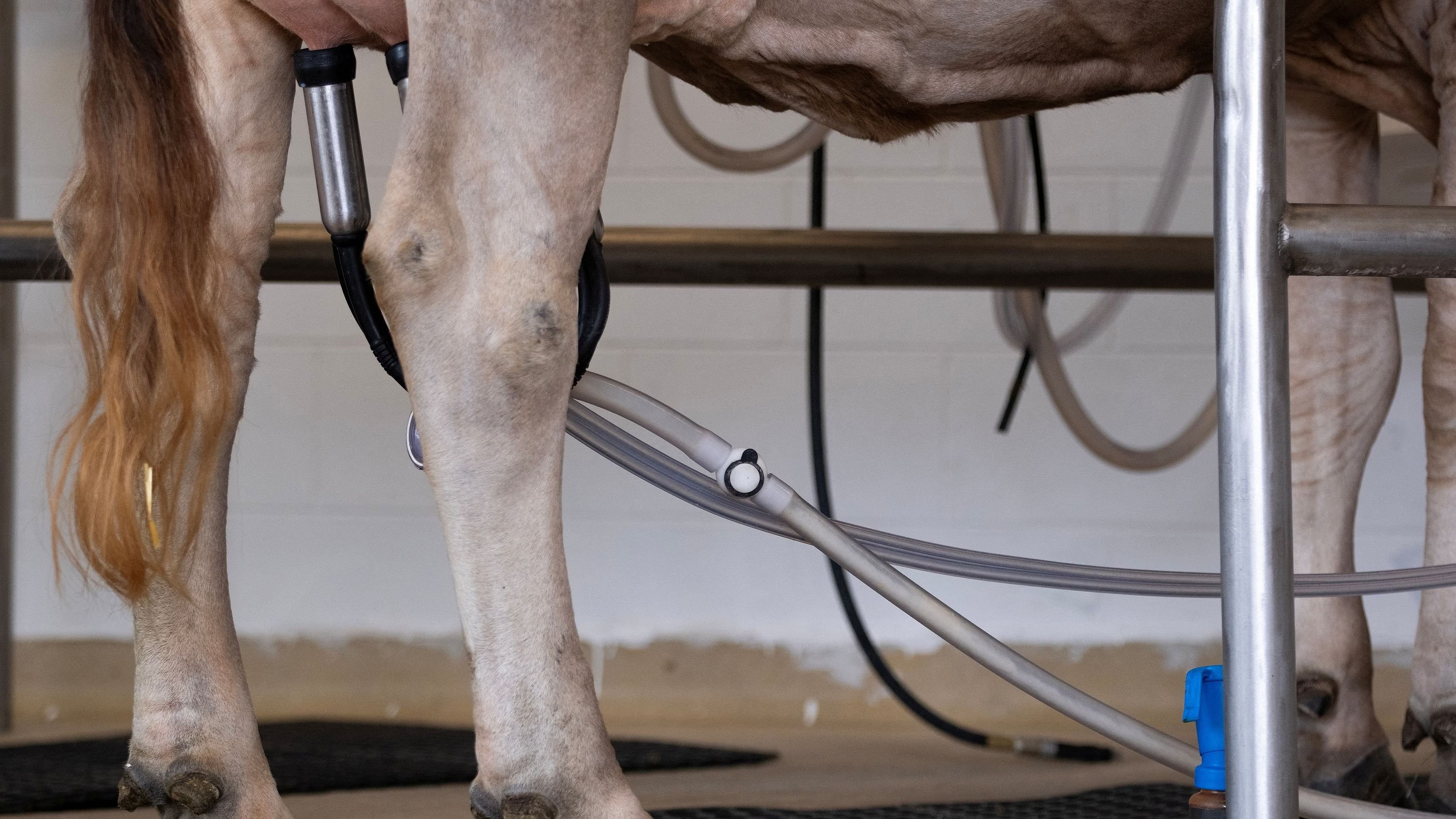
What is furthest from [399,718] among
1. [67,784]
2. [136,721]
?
[136,721]

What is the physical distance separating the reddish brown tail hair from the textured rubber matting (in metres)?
0.53

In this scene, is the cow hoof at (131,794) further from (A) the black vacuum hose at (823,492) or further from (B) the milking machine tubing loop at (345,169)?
(A) the black vacuum hose at (823,492)

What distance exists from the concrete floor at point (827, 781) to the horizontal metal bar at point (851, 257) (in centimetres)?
49

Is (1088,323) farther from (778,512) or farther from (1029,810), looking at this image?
(778,512)

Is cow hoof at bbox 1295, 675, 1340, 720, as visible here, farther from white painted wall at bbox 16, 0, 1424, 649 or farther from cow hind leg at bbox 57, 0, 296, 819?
white painted wall at bbox 16, 0, 1424, 649

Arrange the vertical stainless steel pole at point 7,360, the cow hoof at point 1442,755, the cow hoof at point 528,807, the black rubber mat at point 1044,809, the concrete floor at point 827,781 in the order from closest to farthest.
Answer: the cow hoof at point 528,807
the cow hoof at point 1442,755
the black rubber mat at point 1044,809
the concrete floor at point 827,781
the vertical stainless steel pole at point 7,360

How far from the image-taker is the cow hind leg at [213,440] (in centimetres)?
74

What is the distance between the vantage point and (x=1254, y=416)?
533 millimetres

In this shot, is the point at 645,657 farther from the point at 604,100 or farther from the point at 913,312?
the point at 604,100

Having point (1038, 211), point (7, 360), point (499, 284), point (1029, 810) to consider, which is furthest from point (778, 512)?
point (7, 360)

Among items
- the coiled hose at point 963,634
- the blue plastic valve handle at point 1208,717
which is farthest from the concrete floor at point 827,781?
the blue plastic valve handle at point 1208,717

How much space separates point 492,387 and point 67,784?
33.1 inches

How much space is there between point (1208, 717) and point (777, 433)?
1.57m

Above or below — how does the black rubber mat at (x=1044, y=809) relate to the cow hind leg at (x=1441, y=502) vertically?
below
